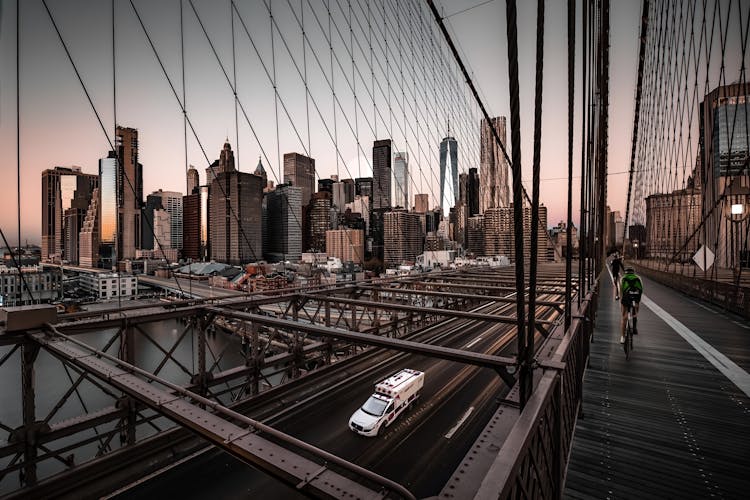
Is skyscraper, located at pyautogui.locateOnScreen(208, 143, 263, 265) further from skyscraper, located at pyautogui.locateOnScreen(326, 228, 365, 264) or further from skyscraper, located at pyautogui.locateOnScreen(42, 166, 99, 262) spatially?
skyscraper, located at pyautogui.locateOnScreen(326, 228, 365, 264)

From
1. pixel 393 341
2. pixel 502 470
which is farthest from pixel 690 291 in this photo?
pixel 502 470

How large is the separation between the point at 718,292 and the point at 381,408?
16.6 m

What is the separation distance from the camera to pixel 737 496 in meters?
3.56

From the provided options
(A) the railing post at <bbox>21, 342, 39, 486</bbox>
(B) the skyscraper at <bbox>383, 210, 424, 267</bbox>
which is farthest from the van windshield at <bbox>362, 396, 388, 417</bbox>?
(B) the skyscraper at <bbox>383, 210, 424, 267</bbox>

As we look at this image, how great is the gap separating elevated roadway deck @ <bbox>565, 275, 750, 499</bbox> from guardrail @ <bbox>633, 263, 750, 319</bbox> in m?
4.89

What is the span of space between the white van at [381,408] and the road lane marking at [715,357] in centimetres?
675

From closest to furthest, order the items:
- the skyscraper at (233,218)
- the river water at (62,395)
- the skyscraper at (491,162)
Result: the river water at (62,395) → the skyscraper at (491,162) → the skyscraper at (233,218)

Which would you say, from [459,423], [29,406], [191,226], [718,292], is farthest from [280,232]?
[29,406]

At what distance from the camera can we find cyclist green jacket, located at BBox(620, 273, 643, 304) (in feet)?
27.8

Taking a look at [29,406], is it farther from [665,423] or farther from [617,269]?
[617,269]

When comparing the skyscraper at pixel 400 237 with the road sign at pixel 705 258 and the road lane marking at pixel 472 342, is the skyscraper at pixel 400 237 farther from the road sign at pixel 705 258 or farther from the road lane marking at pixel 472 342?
the road lane marking at pixel 472 342

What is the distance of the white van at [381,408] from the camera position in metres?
8.56

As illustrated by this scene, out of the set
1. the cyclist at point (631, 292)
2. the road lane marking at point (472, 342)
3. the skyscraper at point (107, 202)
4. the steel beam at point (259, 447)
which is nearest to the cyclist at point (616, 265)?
the cyclist at point (631, 292)

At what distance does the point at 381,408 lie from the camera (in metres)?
8.76
